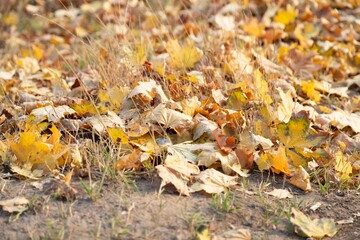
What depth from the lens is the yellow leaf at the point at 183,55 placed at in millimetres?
3786

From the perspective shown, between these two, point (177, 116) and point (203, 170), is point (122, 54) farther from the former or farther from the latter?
point (203, 170)

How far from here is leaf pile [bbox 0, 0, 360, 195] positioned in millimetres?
2662

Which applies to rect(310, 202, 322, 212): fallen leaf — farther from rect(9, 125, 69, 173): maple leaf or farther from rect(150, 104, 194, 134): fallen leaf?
rect(9, 125, 69, 173): maple leaf

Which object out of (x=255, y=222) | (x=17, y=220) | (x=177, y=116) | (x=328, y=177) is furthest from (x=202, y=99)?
(x=17, y=220)

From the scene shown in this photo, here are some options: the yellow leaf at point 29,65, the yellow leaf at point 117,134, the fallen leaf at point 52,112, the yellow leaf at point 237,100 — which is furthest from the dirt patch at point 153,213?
the yellow leaf at point 29,65

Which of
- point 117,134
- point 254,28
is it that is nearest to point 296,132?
point 117,134

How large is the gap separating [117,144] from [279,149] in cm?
74

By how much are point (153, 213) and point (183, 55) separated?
5.48 ft

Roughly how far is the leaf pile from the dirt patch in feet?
0.30

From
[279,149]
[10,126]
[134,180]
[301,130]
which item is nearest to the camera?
[134,180]

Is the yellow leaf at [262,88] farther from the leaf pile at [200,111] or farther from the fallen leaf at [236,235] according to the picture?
the fallen leaf at [236,235]

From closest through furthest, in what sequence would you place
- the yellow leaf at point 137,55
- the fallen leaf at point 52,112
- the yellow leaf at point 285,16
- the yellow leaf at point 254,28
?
the fallen leaf at point 52,112 < the yellow leaf at point 137,55 < the yellow leaf at point 254,28 < the yellow leaf at point 285,16

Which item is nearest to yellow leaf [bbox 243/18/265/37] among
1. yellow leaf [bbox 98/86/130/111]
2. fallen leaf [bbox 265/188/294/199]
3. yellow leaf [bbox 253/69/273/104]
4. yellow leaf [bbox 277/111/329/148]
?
yellow leaf [bbox 253/69/273/104]

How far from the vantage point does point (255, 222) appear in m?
2.39
